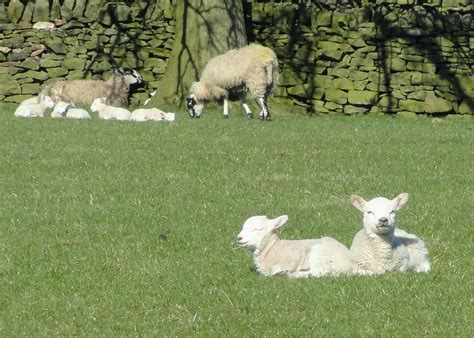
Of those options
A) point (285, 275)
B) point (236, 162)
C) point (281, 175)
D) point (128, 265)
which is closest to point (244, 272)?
point (285, 275)

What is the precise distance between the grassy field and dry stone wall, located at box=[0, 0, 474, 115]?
5.68 m

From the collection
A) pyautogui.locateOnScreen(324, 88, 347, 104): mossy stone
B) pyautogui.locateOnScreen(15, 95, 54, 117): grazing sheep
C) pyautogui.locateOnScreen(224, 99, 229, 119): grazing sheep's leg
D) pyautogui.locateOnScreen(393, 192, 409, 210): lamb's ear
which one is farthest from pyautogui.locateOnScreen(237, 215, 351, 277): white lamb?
pyautogui.locateOnScreen(324, 88, 347, 104): mossy stone

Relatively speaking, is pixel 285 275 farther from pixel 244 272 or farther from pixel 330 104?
pixel 330 104

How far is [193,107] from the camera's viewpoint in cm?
2125

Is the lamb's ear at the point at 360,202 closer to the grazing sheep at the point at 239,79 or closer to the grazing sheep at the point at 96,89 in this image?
the grazing sheep at the point at 239,79

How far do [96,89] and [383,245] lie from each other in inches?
684

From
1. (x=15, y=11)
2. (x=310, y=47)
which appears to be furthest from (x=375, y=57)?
(x=15, y=11)

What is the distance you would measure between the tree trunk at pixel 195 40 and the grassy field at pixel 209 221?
14.4 ft

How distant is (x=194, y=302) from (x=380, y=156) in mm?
7509

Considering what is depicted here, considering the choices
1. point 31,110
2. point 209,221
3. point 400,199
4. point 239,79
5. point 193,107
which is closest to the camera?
point 400,199

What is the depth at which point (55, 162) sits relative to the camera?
47.1 ft

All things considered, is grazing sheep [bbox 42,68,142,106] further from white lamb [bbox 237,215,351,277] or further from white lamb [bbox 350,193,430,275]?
white lamb [bbox 350,193,430,275]

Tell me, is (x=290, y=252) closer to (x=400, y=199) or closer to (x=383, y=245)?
(x=383, y=245)

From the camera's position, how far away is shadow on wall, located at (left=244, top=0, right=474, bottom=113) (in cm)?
2442
